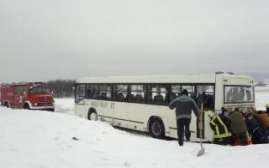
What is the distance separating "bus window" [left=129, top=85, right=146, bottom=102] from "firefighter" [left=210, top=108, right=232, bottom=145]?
5.02 metres

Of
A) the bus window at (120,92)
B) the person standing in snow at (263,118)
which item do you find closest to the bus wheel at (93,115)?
the bus window at (120,92)

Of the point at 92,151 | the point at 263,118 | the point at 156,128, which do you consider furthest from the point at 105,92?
the point at 92,151

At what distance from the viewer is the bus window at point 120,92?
1884cm

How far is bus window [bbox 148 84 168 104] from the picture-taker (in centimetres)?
1628

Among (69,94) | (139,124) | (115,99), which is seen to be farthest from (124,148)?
(69,94)

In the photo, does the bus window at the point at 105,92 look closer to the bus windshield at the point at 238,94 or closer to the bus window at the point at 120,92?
the bus window at the point at 120,92

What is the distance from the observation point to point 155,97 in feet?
55.3

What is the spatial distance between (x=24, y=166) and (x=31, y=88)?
20316 mm

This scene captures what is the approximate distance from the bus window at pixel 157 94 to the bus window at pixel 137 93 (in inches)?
19.8

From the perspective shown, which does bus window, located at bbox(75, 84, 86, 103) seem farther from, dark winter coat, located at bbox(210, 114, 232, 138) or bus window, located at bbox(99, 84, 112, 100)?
dark winter coat, located at bbox(210, 114, 232, 138)

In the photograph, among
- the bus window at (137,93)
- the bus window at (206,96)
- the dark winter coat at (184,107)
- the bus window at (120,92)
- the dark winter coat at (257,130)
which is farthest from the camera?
the bus window at (120,92)

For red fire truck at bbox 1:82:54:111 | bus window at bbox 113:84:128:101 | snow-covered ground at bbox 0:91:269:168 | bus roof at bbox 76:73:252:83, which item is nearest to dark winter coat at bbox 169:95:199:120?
snow-covered ground at bbox 0:91:269:168

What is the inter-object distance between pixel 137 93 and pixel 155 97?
1361mm

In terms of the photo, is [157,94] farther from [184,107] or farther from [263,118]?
[263,118]
